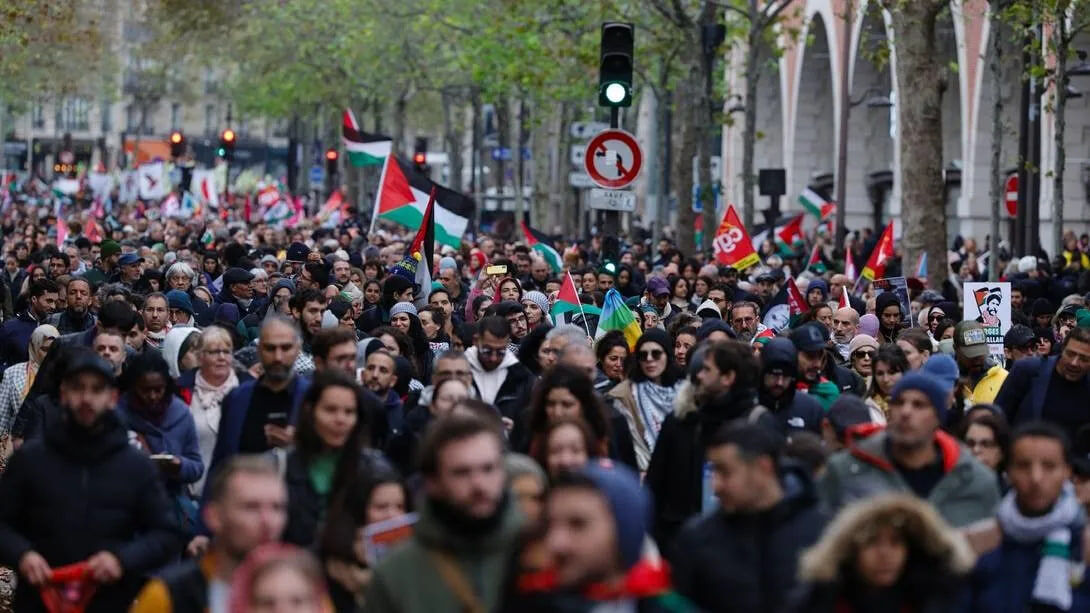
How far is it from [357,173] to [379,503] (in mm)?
69382

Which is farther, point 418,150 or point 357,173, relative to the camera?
point 357,173

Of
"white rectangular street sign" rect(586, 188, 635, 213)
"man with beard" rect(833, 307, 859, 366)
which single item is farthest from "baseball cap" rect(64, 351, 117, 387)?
"white rectangular street sign" rect(586, 188, 635, 213)

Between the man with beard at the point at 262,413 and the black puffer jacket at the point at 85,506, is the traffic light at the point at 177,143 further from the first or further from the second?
the black puffer jacket at the point at 85,506

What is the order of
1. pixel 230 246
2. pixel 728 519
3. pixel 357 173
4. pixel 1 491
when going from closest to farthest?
pixel 728 519 < pixel 1 491 < pixel 230 246 < pixel 357 173

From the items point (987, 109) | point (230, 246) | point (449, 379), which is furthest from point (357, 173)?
point (449, 379)

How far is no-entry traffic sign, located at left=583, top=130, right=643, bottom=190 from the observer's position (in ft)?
55.8

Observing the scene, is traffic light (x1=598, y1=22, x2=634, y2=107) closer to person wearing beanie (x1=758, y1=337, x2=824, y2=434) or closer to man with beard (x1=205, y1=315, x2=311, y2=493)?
person wearing beanie (x1=758, y1=337, x2=824, y2=434)

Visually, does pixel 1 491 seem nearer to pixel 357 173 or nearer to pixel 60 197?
pixel 60 197

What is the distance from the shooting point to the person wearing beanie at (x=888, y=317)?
54.2 ft

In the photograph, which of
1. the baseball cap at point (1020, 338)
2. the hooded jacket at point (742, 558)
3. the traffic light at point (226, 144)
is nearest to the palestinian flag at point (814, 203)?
the traffic light at point (226, 144)

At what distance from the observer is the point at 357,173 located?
76000 mm

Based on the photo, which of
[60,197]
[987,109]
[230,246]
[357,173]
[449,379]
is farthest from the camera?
[357,173]

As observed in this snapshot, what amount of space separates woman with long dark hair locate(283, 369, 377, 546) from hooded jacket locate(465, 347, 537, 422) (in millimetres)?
3226

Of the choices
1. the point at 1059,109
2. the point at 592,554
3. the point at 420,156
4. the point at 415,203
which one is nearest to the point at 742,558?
the point at 592,554
